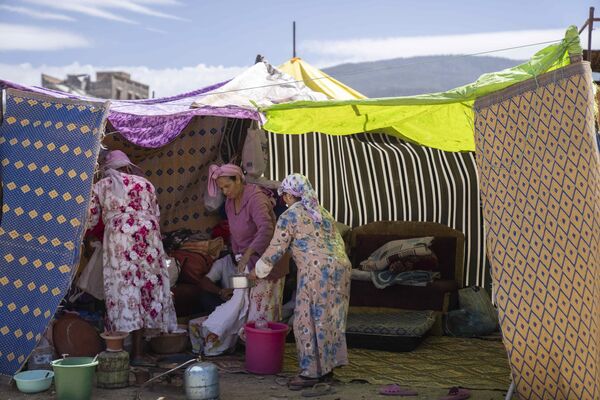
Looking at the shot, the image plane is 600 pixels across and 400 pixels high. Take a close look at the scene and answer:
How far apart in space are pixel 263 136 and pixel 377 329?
2271mm

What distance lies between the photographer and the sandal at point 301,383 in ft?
19.8

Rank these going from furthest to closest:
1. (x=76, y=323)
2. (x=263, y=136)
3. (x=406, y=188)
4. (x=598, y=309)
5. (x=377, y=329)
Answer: (x=406, y=188)
(x=263, y=136)
(x=377, y=329)
(x=76, y=323)
(x=598, y=309)

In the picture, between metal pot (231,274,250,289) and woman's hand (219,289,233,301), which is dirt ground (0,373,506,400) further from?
woman's hand (219,289,233,301)

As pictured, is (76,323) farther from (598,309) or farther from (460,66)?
(460,66)

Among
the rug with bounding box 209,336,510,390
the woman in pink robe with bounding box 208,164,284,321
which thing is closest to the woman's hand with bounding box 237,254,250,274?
the woman in pink robe with bounding box 208,164,284,321

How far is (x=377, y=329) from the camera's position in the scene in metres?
7.67

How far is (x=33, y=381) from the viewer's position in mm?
5844

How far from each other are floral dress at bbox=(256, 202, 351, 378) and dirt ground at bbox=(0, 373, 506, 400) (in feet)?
0.78

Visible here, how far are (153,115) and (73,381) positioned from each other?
251 cm

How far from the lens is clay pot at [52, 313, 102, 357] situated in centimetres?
651

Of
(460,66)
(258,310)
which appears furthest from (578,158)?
(460,66)

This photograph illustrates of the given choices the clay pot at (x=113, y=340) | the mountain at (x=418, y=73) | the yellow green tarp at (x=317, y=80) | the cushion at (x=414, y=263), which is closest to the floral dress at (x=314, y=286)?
the clay pot at (x=113, y=340)

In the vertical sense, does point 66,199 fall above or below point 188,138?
below

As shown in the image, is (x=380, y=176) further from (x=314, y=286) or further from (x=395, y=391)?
(x=395, y=391)
